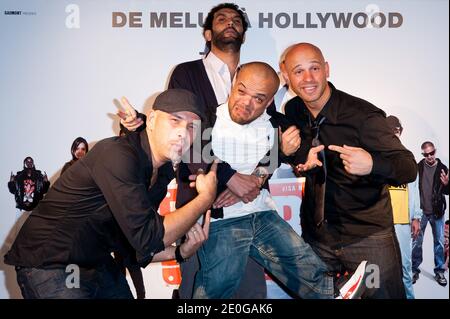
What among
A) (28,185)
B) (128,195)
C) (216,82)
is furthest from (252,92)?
(28,185)

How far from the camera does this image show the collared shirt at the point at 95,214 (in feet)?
7.63

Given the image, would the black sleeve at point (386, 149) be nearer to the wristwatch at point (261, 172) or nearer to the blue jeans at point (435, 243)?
the blue jeans at point (435, 243)

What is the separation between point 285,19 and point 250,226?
1458 mm

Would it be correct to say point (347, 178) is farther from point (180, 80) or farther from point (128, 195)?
point (128, 195)

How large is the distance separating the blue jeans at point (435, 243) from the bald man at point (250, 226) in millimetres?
508

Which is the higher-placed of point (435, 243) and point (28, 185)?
point (28, 185)

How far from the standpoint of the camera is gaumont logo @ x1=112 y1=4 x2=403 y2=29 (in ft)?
Answer: 10.9

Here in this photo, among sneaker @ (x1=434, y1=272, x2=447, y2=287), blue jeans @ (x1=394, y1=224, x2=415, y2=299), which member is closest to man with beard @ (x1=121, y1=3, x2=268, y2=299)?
blue jeans @ (x1=394, y1=224, x2=415, y2=299)

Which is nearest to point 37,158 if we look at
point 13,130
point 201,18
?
point 13,130

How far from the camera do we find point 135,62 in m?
3.31

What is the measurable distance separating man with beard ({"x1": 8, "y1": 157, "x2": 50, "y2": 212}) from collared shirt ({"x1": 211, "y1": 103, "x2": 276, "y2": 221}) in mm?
1236

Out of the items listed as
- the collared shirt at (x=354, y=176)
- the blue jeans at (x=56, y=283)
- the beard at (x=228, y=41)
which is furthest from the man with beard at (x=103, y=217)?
the collared shirt at (x=354, y=176)

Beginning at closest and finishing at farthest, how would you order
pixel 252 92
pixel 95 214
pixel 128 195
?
pixel 128 195, pixel 95 214, pixel 252 92

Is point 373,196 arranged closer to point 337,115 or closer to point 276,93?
point 337,115
